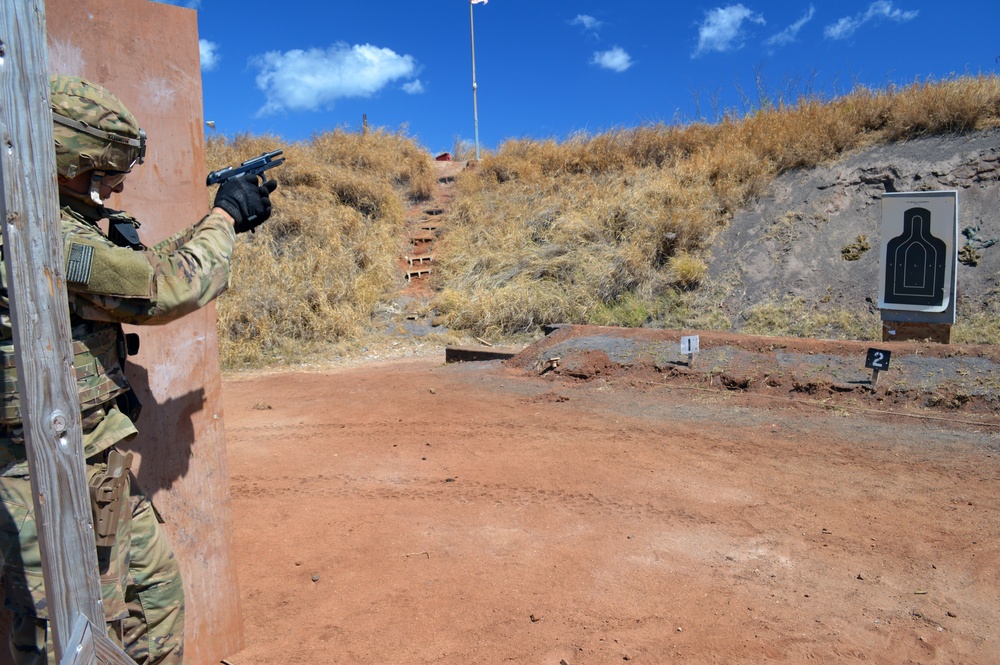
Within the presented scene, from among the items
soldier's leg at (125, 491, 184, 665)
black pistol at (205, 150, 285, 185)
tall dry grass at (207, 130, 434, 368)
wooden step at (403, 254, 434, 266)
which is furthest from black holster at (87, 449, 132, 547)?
wooden step at (403, 254, 434, 266)

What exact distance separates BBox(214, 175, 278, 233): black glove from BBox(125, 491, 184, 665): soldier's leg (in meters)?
0.89

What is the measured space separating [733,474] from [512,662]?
255cm

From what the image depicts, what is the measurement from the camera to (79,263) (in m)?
1.86

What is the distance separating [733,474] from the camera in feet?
16.1

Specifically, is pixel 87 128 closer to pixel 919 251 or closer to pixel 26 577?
pixel 26 577

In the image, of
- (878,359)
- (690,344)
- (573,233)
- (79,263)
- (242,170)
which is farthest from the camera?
(573,233)

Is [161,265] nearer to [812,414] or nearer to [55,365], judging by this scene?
[55,365]

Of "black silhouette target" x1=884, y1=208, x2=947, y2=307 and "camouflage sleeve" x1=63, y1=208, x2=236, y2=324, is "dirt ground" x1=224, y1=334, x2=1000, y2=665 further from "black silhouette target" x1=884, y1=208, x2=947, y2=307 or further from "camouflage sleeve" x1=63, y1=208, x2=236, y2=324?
"black silhouette target" x1=884, y1=208, x2=947, y2=307

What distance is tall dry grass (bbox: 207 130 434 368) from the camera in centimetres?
1131

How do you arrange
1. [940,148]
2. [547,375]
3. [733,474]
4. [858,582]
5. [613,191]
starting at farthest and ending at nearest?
[613,191], [940,148], [547,375], [733,474], [858,582]

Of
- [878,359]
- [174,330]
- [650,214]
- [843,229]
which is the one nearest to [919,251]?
[878,359]

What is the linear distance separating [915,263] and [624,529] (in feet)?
18.9

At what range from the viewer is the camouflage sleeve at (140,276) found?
6.15 ft

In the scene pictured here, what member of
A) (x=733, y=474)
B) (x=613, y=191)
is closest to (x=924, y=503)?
(x=733, y=474)
